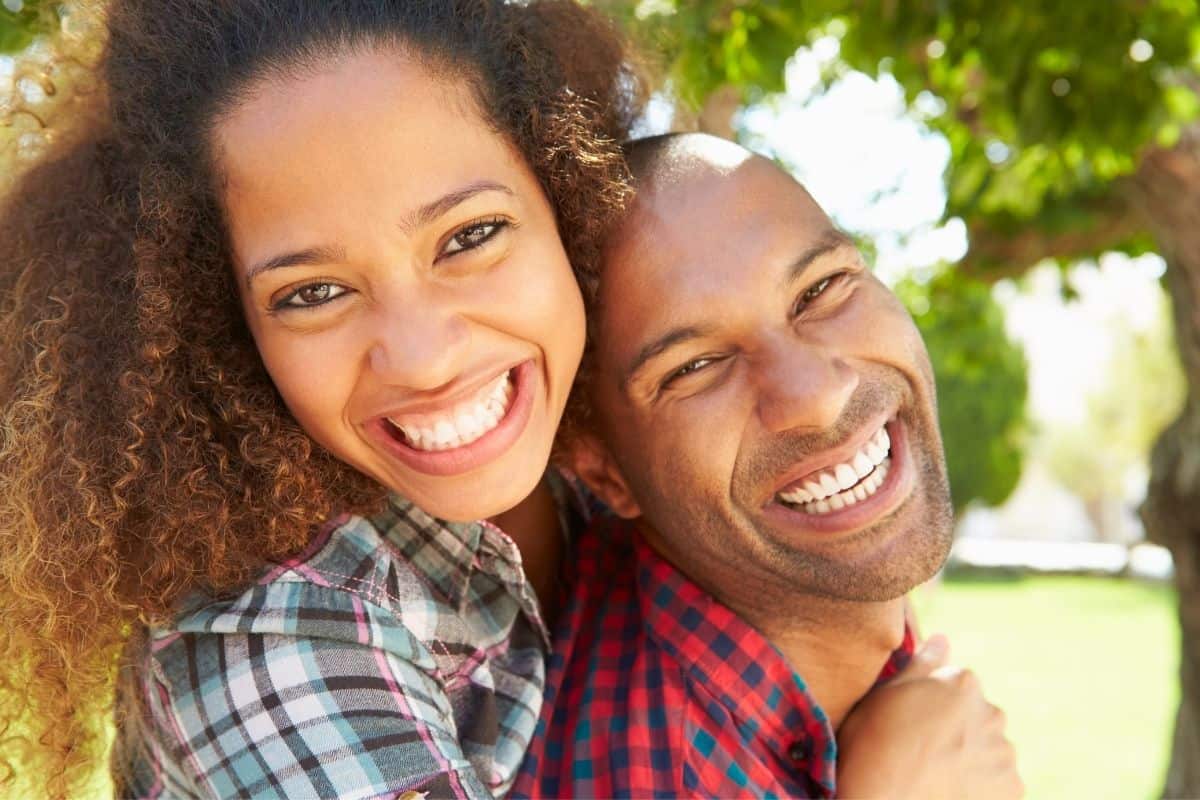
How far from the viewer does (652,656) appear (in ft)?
8.62

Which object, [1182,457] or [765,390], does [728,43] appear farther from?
[1182,457]

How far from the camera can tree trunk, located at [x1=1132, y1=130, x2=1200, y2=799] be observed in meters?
4.76

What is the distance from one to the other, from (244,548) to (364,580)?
0.23m

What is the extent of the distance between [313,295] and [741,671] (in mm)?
1142

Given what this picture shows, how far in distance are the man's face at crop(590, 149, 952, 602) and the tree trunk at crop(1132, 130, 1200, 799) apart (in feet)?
8.63

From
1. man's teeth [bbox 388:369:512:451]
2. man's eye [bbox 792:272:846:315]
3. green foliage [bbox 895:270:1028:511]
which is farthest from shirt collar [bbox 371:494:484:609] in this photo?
green foliage [bbox 895:270:1028:511]

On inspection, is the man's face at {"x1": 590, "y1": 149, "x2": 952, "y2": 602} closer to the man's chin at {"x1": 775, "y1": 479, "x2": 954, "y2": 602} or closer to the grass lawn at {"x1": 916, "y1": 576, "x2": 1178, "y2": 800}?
the man's chin at {"x1": 775, "y1": 479, "x2": 954, "y2": 602}

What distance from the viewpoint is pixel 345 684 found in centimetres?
209

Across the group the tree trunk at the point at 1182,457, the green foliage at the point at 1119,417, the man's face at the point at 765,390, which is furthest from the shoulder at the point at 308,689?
the green foliage at the point at 1119,417

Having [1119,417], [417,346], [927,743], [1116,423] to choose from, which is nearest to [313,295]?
[417,346]

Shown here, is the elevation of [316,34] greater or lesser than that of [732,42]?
greater

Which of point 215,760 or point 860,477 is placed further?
point 860,477

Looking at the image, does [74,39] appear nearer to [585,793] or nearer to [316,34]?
[316,34]

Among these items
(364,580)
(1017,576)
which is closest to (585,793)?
(364,580)
